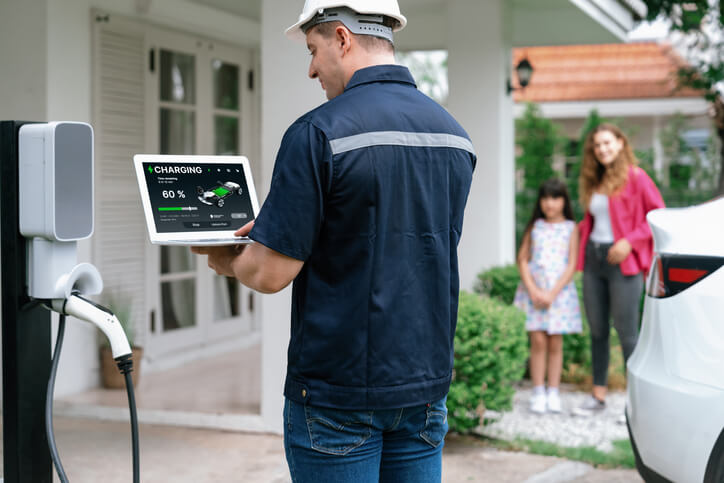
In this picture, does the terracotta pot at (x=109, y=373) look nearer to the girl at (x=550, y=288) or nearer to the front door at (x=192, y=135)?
the front door at (x=192, y=135)

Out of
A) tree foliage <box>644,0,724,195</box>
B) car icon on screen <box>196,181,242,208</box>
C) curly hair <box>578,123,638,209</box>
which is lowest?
car icon on screen <box>196,181,242,208</box>

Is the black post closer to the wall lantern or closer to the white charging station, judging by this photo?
the white charging station

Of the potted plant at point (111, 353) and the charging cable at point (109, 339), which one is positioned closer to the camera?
the charging cable at point (109, 339)

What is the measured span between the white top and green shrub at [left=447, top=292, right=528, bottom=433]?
104 centimetres

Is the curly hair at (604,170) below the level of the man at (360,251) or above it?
above

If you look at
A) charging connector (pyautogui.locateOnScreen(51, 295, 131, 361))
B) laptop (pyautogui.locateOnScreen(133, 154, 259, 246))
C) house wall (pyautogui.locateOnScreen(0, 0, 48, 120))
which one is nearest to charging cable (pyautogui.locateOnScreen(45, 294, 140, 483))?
charging connector (pyautogui.locateOnScreen(51, 295, 131, 361))

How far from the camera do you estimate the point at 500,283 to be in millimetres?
6887

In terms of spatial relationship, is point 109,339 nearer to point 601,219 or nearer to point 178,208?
point 178,208

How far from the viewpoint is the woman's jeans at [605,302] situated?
229 inches

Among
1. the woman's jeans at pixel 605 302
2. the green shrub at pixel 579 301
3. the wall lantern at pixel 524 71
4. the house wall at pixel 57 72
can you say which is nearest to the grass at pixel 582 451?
the woman's jeans at pixel 605 302

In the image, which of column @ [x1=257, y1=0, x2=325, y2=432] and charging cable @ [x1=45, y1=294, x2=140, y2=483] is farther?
column @ [x1=257, y1=0, x2=325, y2=432]

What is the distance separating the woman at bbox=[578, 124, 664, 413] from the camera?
18.9 feet

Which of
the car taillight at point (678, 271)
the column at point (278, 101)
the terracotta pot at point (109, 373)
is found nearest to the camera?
the car taillight at point (678, 271)

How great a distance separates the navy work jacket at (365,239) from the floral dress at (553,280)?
406 cm
